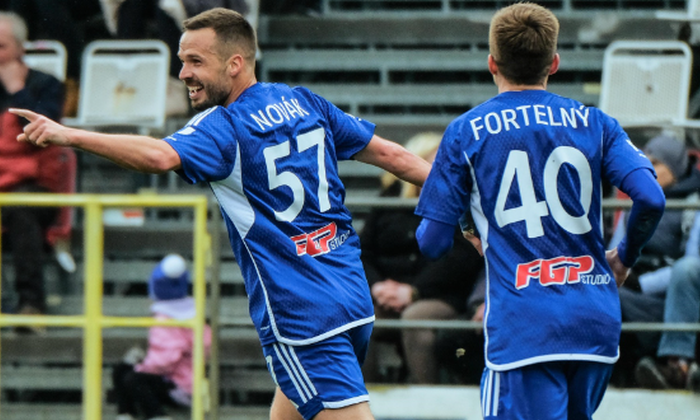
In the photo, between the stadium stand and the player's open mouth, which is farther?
the stadium stand

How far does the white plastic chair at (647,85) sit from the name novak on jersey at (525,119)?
4.24m

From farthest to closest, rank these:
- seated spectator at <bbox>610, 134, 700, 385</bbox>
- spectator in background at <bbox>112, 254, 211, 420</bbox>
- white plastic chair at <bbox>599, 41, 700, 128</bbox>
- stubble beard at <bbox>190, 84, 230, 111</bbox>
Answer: white plastic chair at <bbox>599, 41, 700, 128</bbox>, spectator in background at <bbox>112, 254, 211, 420</bbox>, seated spectator at <bbox>610, 134, 700, 385</bbox>, stubble beard at <bbox>190, 84, 230, 111</bbox>

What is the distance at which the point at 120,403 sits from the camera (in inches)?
239

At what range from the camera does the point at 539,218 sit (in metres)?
3.07

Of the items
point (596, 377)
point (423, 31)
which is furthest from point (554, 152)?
point (423, 31)

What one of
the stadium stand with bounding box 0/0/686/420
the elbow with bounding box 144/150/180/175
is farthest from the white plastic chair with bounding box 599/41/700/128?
the elbow with bounding box 144/150/180/175

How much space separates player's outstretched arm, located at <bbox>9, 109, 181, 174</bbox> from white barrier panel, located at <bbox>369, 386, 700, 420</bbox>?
2910 millimetres

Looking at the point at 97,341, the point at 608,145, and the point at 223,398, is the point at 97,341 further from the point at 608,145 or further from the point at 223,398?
the point at 608,145

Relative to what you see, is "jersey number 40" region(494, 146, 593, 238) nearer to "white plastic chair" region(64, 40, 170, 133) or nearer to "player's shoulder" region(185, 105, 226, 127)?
"player's shoulder" region(185, 105, 226, 127)

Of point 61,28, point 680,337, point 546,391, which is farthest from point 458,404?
point 61,28

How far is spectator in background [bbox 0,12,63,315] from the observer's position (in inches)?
251

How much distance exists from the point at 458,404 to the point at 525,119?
117 inches

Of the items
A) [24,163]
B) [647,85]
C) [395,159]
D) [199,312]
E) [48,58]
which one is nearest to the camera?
[395,159]

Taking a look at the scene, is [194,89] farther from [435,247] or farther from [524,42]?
[524,42]
